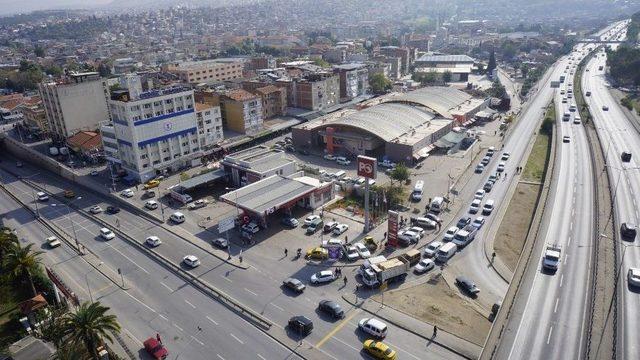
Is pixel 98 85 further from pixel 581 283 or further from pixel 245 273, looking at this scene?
pixel 581 283

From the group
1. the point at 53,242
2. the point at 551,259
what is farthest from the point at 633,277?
the point at 53,242

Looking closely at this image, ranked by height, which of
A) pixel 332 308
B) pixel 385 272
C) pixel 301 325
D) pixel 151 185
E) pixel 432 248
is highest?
pixel 385 272

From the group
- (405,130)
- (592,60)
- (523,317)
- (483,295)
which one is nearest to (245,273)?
(483,295)

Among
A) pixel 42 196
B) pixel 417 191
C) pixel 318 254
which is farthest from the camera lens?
pixel 42 196

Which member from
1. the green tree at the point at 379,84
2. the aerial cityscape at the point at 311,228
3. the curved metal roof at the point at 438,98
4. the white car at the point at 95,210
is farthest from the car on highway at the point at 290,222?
the green tree at the point at 379,84

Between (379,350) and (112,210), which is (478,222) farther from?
(112,210)

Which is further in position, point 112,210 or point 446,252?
point 112,210

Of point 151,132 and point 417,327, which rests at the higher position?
point 151,132

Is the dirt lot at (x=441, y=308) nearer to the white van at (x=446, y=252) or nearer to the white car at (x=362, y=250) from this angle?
the white van at (x=446, y=252)
